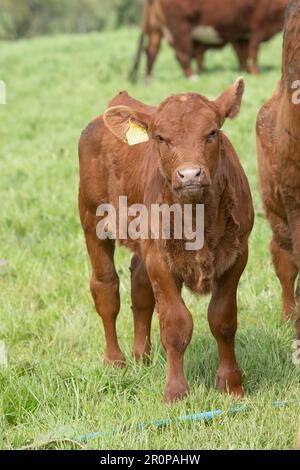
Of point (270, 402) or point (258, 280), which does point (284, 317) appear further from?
point (270, 402)

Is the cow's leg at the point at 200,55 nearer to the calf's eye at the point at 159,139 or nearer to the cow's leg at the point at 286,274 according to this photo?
the cow's leg at the point at 286,274

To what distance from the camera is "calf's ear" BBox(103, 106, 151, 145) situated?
15.1ft

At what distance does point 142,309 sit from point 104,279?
11.3 inches

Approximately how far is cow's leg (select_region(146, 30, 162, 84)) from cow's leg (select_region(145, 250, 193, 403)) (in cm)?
1192

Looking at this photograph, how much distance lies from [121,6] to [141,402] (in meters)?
39.0

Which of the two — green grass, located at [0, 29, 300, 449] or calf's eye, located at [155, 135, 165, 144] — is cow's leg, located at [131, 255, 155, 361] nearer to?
green grass, located at [0, 29, 300, 449]

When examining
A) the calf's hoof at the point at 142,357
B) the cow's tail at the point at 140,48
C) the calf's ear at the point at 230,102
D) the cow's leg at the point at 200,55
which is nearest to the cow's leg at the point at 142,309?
the calf's hoof at the point at 142,357

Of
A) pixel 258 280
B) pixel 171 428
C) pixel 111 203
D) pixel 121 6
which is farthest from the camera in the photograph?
pixel 121 6

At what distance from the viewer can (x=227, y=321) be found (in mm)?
4570

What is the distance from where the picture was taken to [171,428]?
13.0ft

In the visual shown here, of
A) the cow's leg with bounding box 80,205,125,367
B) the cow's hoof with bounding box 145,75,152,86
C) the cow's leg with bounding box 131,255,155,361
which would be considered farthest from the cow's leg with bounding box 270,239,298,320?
the cow's hoof with bounding box 145,75,152,86
